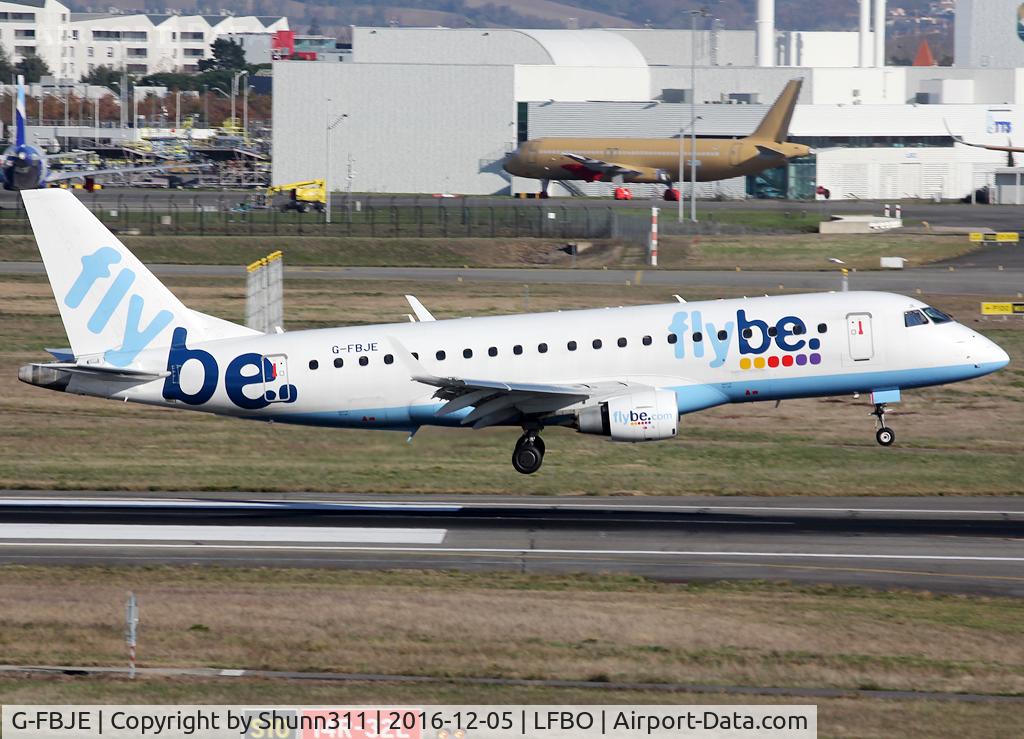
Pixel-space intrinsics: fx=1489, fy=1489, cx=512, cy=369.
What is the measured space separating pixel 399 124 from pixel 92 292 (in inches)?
4519

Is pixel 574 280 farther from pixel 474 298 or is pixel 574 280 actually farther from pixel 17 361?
pixel 17 361

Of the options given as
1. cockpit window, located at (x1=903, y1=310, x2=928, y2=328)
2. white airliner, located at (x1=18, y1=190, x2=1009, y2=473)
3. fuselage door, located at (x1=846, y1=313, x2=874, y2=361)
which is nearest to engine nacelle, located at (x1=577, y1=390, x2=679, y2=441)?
white airliner, located at (x1=18, y1=190, x2=1009, y2=473)

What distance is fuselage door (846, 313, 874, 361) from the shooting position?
40062 millimetres

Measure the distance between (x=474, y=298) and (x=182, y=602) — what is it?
44.9 meters

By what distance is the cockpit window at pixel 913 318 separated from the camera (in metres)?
40.4

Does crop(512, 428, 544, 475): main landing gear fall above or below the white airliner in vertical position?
below

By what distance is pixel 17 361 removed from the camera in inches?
2486

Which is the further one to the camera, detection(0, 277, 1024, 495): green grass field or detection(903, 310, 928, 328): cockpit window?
detection(0, 277, 1024, 495): green grass field

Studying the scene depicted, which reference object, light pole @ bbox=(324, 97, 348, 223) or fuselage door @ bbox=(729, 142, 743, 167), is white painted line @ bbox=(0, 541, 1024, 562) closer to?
fuselage door @ bbox=(729, 142, 743, 167)

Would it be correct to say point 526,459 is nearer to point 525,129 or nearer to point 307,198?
point 307,198

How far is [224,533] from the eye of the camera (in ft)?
126

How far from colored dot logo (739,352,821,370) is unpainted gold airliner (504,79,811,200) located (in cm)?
10298

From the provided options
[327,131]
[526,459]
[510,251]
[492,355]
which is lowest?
[526,459]

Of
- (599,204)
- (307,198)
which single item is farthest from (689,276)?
(599,204)
